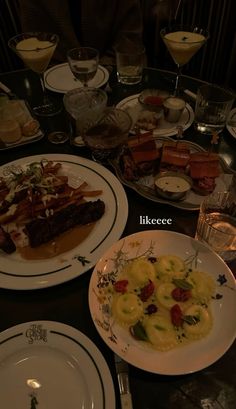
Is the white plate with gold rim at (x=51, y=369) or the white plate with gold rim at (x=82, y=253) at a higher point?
the white plate with gold rim at (x=82, y=253)

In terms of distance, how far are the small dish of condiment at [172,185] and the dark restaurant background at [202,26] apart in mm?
1844

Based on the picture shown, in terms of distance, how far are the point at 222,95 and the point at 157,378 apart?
1.24 metres

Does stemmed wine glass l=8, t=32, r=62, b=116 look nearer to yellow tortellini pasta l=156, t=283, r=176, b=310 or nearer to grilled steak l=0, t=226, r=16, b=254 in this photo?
grilled steak l=0, t=226, r=16, b=254

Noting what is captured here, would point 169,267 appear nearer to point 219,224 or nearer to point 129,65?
point 219,224

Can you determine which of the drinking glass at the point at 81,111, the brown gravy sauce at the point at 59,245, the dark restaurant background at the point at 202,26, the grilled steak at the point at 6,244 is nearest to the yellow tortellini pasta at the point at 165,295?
the brown gravy sauce at the point at 59,245

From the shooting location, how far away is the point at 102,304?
836 mm

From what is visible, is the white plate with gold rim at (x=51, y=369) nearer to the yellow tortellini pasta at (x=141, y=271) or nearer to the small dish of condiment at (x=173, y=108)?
the yellow tortellini pasta at (x=141, y=271)

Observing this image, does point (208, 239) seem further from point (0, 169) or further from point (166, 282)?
point (0, 169)

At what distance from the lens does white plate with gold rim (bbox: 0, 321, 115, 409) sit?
0.70 m

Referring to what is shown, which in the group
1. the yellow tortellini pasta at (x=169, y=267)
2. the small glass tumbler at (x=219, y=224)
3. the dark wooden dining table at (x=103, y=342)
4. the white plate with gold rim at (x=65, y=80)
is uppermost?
the white plate with gold rim at (x=65, y=80)

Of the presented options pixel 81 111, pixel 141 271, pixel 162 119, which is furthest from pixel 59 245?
pixel 162 119

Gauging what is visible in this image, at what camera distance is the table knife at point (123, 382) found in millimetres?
707

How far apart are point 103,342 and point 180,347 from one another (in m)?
0.20

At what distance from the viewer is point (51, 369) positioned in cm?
75
